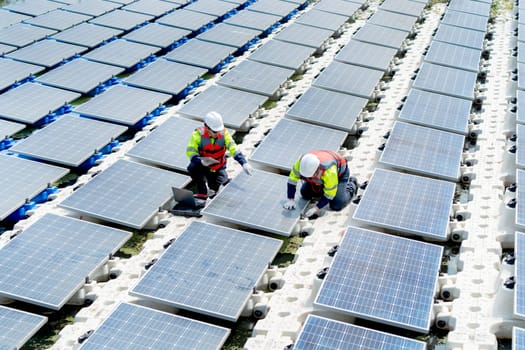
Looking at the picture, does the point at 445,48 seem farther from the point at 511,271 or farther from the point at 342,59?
the point at 511,271

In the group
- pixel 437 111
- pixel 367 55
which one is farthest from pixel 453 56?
pixel 437 111

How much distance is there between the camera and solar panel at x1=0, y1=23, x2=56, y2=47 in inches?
779

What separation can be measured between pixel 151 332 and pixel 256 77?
1034 centimetres

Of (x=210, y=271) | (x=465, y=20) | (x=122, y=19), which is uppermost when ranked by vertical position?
(x=465, y=20)

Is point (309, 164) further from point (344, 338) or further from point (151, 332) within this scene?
point (151, 332)

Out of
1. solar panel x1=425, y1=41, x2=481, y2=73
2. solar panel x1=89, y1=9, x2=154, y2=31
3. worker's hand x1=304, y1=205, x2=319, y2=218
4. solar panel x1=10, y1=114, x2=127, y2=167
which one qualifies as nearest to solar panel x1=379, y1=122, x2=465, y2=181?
worker's hand x1=304, y1=205, x2=319, y2=218

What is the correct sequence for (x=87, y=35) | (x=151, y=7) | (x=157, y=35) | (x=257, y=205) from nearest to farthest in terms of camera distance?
(x=257, y=205) < (x=87, y=35) < (x=157, y=35) < (x=151, y=7)

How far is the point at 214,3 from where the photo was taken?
2528cm

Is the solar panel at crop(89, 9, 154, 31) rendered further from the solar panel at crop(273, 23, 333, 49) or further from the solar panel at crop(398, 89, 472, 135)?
the solar panel at crop(398, 89, 472, 135)

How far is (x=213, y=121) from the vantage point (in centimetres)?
1156

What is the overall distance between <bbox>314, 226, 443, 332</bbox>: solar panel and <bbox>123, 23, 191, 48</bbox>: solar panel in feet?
41.7

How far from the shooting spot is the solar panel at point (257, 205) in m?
10.8

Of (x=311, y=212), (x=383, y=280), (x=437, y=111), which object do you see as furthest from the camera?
(x=437, y=111)

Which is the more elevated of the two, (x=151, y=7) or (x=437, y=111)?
(x=151, y=7)
